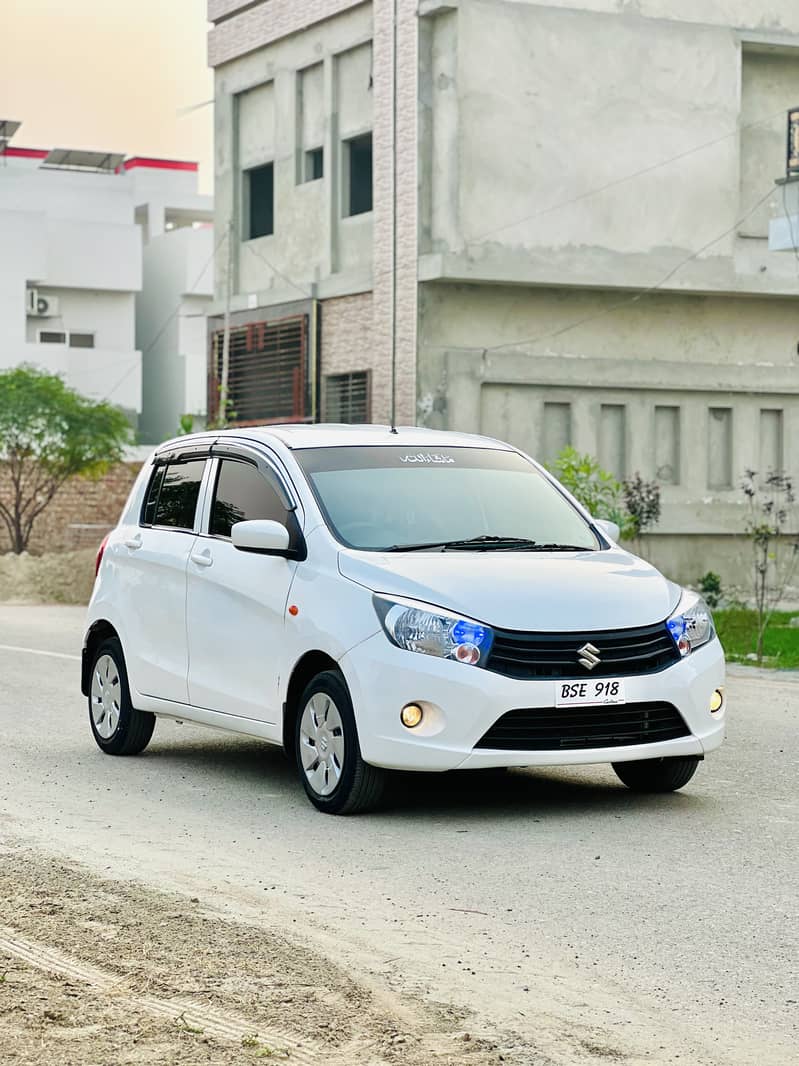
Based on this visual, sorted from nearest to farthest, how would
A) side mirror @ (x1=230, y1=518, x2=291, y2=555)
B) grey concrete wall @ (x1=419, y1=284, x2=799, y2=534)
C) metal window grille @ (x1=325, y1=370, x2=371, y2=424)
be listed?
side mirror @ (x1=230, y1=518, x2=291, y2=555) → grey concrete wall @ (x1=419, y1=284, x2=799, y2=534) → metal window grille @ (x1=325, y1=370, x2=371, y2=424)

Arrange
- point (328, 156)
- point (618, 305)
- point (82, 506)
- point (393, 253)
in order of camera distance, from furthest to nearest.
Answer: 1. point (82, 506)
2. point (328, 156)
3. point (618, 305)
4. point (393, 253)

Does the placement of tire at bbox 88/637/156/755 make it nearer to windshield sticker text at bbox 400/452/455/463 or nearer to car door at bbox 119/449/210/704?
car door at bbox 119/449/210/704

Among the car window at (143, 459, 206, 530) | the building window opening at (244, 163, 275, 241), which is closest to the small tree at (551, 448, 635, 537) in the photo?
the building window opening at (244, 163, 275, 241)

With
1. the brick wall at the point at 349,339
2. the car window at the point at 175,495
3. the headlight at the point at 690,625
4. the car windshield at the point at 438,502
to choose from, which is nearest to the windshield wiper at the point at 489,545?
the car windshield at the point at 438,502

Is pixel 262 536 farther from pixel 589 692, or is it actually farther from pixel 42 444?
pixel 42 444

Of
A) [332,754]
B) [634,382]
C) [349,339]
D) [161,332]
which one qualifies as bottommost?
[332,754]

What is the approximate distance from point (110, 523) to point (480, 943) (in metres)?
37.7

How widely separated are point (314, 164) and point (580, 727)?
26.6m

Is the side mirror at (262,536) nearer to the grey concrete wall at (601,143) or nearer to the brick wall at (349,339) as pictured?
the grey concrete wall at (601,143)

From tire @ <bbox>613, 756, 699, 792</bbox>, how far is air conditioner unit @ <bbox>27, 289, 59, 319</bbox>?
60598mm

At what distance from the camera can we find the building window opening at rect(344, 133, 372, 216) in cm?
3300

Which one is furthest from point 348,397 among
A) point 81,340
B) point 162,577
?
point 81,340

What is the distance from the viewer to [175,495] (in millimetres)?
11289

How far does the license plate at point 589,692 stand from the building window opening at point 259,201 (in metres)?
27.8
